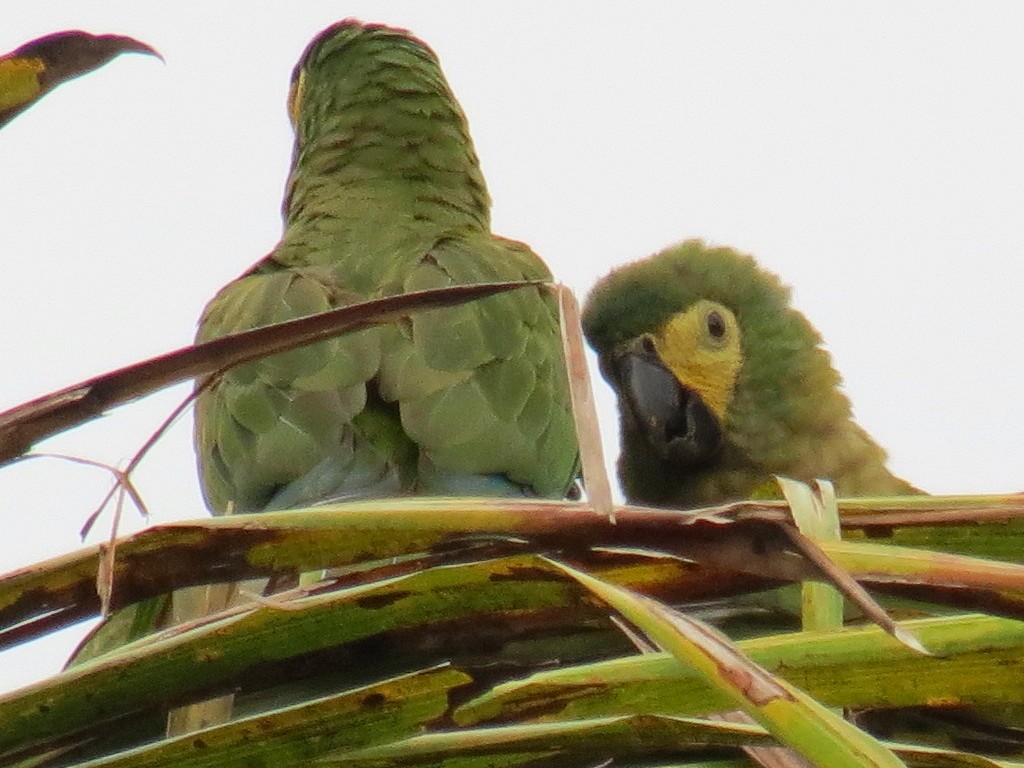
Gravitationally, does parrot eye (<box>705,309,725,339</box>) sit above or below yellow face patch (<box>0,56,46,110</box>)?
above

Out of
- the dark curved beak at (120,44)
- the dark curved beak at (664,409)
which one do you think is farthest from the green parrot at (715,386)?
the dark curved beak at (120,44)

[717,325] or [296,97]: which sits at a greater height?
[296,97]

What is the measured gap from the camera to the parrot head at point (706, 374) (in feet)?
6.07

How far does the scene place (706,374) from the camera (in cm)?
187

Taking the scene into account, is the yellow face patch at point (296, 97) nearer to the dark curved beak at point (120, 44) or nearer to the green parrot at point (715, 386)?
the green parrot at point (715, 386)

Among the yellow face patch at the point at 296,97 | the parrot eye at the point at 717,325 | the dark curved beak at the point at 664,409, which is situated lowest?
the dark curved beak at the point at 664,409

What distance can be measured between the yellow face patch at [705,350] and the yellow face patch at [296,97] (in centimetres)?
110

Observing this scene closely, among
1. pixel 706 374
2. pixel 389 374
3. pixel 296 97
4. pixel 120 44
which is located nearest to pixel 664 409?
pixel 706 374

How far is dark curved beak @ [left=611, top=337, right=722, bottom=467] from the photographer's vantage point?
1.85m

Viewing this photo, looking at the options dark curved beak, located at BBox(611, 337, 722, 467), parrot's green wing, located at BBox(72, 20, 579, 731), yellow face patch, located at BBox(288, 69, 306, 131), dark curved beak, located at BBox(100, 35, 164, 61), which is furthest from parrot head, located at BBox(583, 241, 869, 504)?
dark curved beak, located at BBox(100, 35, 164, 61)

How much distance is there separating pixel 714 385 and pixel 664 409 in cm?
8

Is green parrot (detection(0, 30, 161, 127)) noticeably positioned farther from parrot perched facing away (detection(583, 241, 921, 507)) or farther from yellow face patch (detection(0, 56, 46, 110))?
parrot perched facing away (detection(583, 241, 921, 507))

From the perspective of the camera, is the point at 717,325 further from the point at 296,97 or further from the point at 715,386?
the point at 296,97

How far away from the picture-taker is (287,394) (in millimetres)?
1650
